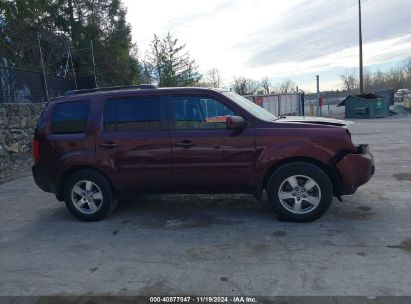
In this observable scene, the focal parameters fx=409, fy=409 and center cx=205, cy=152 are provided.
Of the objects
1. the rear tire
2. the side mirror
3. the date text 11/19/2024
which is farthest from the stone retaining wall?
the date text 11/19/2024

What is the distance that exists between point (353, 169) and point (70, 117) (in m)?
4.01

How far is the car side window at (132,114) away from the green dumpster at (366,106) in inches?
1038

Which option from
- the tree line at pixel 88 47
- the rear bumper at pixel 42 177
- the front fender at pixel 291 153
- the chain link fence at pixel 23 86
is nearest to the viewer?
the front fender at pixel 291 153

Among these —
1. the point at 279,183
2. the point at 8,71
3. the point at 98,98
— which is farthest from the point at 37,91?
the point at 279,183

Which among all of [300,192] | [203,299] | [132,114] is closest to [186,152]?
[132,114]

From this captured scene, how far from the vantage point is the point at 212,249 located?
15.0ft

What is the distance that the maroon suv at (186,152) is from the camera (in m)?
5.24

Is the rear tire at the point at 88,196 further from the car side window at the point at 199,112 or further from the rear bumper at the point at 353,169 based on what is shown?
the rear bumper at the point at 353,169

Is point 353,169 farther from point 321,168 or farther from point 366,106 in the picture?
point 366,106

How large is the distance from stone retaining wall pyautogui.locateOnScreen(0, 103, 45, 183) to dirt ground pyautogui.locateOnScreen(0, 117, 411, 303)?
13.5ft

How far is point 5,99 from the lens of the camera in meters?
11.8

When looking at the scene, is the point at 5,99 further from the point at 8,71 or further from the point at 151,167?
the point at 151,167

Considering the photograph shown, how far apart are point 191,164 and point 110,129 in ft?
4.17

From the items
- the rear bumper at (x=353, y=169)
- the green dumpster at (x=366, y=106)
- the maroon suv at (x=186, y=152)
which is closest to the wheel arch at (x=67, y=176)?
the maroon suv at (x=186, y=152)
